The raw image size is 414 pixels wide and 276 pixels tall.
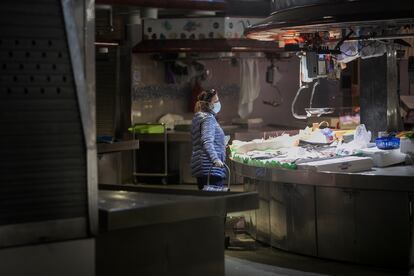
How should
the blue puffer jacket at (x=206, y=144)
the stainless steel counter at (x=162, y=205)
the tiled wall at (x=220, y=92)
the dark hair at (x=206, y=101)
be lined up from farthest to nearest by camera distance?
1. the tiled wall at (x=220, y=92)
2. the dark hair at (x=206, y=101)
3. the blue puffer jacket at (x=206, y=144)
4. the stainless steel counter at (x=162, y=205)

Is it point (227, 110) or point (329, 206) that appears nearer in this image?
point (329, 206)

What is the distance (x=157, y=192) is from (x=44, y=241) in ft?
3.06

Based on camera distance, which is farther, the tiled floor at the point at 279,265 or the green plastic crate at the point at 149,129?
the green plastic crate at the point at 149,129

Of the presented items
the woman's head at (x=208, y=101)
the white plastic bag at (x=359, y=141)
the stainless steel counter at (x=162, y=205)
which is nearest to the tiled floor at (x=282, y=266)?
the white plastic bag at (x=359, y=141)

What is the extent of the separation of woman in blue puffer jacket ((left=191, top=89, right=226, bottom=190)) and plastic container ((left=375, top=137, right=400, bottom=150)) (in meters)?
1.81

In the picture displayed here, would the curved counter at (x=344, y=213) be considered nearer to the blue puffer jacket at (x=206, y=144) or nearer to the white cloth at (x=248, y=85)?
the blue puffer jacket at (x=206, y=144)

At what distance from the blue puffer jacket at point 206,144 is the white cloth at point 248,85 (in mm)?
5303

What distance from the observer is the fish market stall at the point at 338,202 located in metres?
6.61

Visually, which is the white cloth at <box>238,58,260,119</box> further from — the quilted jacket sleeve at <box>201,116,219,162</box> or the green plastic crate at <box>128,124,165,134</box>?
the quilted jacket sleeve at <box>201,116,219,162</box>

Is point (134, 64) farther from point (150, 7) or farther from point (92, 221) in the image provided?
point (92, 221)

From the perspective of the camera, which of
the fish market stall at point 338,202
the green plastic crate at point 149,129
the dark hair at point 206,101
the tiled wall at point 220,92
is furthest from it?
the tiled wall at point 220,92

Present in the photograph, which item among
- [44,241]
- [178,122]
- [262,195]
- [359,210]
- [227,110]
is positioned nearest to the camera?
[44,241]

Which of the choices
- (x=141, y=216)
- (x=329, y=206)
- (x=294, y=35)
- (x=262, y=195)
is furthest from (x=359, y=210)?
(x=141, y=216)

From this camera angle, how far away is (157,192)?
3.52m
